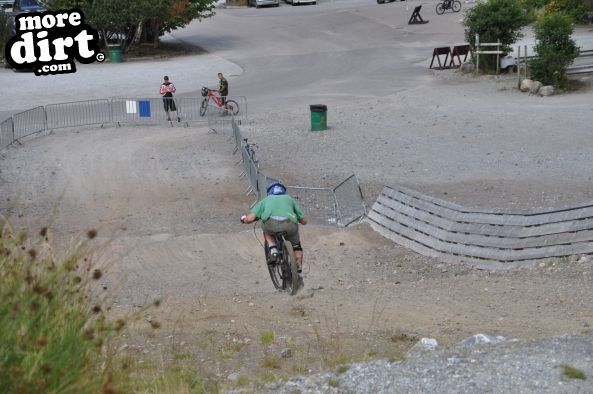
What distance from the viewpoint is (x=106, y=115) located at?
102 ft

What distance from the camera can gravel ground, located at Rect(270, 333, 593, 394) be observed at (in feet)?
26.1

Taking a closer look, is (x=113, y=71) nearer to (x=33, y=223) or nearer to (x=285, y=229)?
(x=33, y=223)

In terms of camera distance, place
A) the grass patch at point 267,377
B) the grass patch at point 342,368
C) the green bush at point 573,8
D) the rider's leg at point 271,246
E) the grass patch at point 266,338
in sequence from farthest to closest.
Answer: the green bush at point 573,8 < the rider's leg at point 271,246 < the grass patch at point 266,338 < the grass patch at point 267,377 < the grass patch at point 342,368

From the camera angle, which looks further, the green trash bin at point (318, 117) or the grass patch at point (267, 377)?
the green trash bin at point (318, 117)

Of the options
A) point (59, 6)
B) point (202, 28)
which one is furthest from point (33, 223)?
point (202, 28)

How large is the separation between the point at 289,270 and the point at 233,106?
19.0m

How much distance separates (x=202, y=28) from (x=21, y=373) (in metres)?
53.1

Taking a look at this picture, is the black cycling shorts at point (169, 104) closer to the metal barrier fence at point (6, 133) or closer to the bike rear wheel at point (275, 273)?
the metal barrier fence at point (6, 133)

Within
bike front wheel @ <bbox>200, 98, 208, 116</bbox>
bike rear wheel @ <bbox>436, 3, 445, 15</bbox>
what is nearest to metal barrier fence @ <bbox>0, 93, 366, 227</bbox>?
bike front wheel @ <bbox>200, 98, 208, 116</bbox>

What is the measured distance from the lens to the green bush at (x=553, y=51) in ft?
101

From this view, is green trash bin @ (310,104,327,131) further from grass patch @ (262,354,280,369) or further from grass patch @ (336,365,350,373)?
grass patch @ (336,365,350,373)

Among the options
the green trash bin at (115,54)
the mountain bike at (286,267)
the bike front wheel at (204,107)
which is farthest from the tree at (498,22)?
the mountain bike at (286,267)

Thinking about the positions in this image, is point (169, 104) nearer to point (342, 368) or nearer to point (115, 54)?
point (115, 54)

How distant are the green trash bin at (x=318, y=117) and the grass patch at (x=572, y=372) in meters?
19.0
